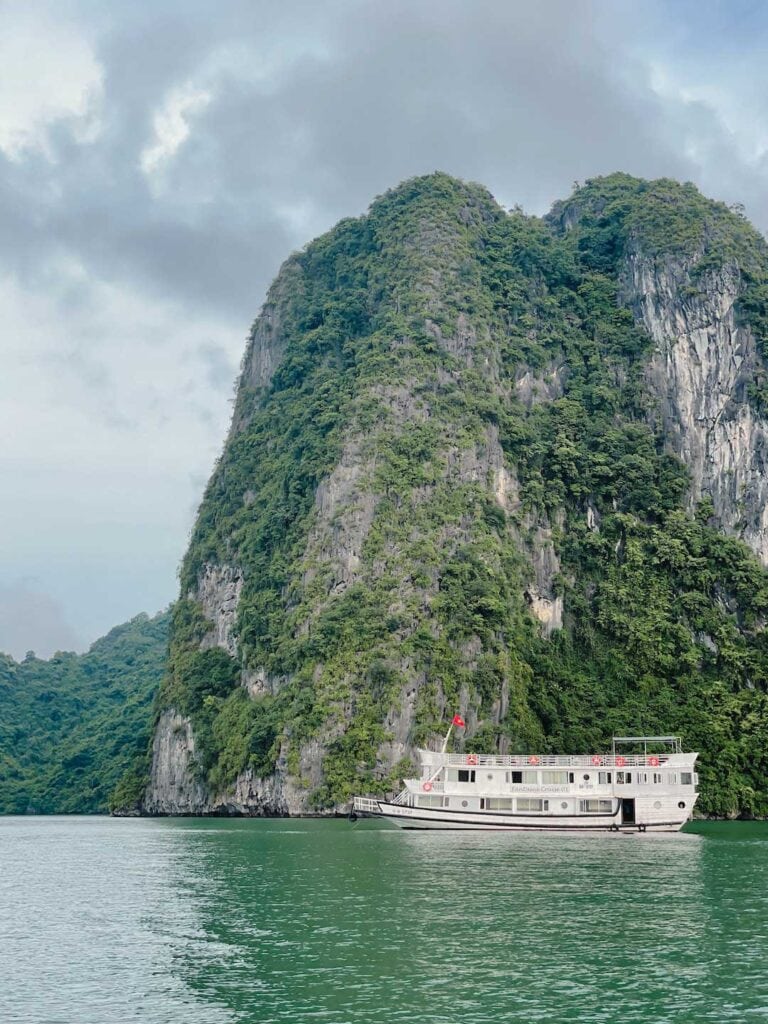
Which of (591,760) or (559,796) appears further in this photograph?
(591,760)

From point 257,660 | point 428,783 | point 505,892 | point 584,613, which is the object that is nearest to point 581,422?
point 584,613

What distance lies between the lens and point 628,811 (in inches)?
2168

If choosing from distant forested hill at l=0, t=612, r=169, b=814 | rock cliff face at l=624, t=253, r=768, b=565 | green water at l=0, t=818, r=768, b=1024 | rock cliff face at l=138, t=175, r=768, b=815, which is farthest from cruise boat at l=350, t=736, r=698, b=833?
distant forested hill at l=0, t=612, r=169, b=814

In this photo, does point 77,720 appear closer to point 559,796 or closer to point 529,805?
point 529,805

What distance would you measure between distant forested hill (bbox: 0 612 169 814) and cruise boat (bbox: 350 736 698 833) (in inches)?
1942

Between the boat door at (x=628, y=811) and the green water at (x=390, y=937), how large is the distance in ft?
36.4

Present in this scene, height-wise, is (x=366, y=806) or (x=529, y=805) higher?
(x=529, y=805)

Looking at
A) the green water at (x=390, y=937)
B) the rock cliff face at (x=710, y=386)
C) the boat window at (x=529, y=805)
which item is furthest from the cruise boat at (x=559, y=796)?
the rock cliff face at (x=710, y=386)

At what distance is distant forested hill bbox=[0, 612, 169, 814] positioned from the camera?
10750 cm

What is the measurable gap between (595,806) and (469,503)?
3458 cm

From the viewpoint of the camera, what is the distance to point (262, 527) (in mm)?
95250

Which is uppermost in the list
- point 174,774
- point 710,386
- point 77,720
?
point 710,386

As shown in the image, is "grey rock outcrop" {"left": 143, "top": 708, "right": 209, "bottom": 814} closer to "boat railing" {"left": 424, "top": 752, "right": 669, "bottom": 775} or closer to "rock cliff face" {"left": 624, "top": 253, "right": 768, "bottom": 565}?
"boat railing" {"left": 424, "top": 752, "right": 669, "bottom": 775}

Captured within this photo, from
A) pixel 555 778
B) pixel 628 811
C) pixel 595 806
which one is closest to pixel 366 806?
pixel 555 778
